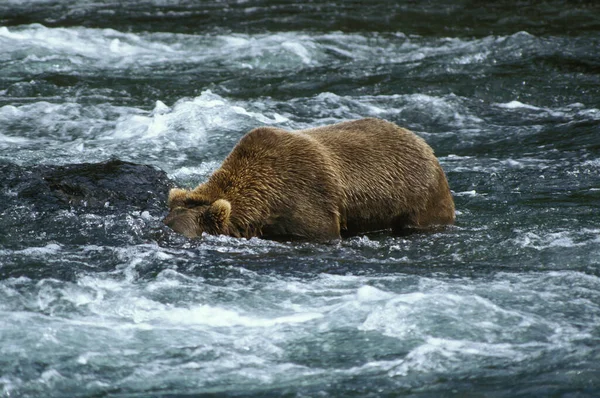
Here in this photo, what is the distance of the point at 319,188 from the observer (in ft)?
23.9

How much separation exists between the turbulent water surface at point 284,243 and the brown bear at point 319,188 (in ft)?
0.55

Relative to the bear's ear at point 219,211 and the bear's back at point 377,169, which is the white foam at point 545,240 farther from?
the bear's ear at point 219,211

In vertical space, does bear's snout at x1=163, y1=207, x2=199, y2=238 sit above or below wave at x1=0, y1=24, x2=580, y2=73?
below

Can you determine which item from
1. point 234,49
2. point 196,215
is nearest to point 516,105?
point 234,49

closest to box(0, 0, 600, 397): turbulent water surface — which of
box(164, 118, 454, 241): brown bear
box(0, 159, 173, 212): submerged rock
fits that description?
box(0, 159, 173, 212): submerged rock

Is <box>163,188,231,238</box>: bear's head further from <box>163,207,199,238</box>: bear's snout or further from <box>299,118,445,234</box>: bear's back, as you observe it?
<box>299,118,445,234</box>: bear's back

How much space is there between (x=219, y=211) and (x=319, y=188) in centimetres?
86

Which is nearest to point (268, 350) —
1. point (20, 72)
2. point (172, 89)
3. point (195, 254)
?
point (195, 254)

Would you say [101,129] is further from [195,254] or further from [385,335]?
[385,335]

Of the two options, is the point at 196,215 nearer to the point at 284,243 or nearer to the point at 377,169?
Answer: the point at 284,243

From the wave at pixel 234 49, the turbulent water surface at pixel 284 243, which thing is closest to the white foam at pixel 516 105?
the turbulent water surface at pixel 284 243

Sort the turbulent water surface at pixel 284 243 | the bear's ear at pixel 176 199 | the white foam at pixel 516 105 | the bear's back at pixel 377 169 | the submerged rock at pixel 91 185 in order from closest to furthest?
the turbulent water surface at pixel 284 243 < the bear's ear at pixel 176 199 < the bear's back at pixel 377 169 < the submerged rock at pixel 91 185 < the white foam at pixel 516 105

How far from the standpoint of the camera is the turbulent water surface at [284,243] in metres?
5.30

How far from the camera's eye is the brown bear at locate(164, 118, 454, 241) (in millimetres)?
7152
